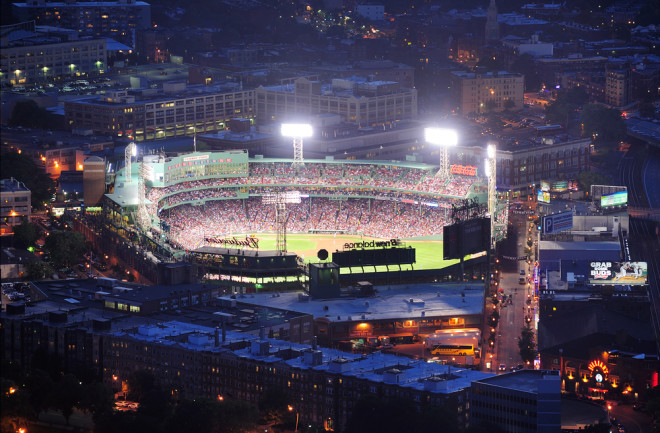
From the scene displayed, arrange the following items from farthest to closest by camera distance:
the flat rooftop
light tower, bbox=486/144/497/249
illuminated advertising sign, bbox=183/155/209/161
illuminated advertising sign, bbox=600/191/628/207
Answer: illuminated advertising sign, bbox=183/155/209/161, illuminated advertising sign, bbox=600/191/628/207, light tower, bbox=486/144/497/249, the flat rooftop

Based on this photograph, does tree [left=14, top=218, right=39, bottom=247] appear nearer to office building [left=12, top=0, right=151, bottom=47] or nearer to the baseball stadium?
the baseball stadium

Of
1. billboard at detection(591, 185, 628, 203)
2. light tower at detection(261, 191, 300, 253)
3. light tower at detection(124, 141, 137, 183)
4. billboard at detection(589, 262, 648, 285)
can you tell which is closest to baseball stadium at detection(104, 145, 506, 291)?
light tower at detection(124, 141, 137, 183)

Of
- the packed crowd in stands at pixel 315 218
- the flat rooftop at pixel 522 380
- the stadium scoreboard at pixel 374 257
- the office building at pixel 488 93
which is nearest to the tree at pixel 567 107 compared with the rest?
the office building at pixel 488 93

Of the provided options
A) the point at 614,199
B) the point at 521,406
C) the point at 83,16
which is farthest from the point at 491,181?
the point at 83,16

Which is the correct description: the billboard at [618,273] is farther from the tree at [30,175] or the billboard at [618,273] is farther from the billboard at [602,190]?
the tree at [30,175]

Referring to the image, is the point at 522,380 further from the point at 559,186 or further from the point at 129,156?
the point at 559,186

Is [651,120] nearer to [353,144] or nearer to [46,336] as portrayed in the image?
[353,144]
